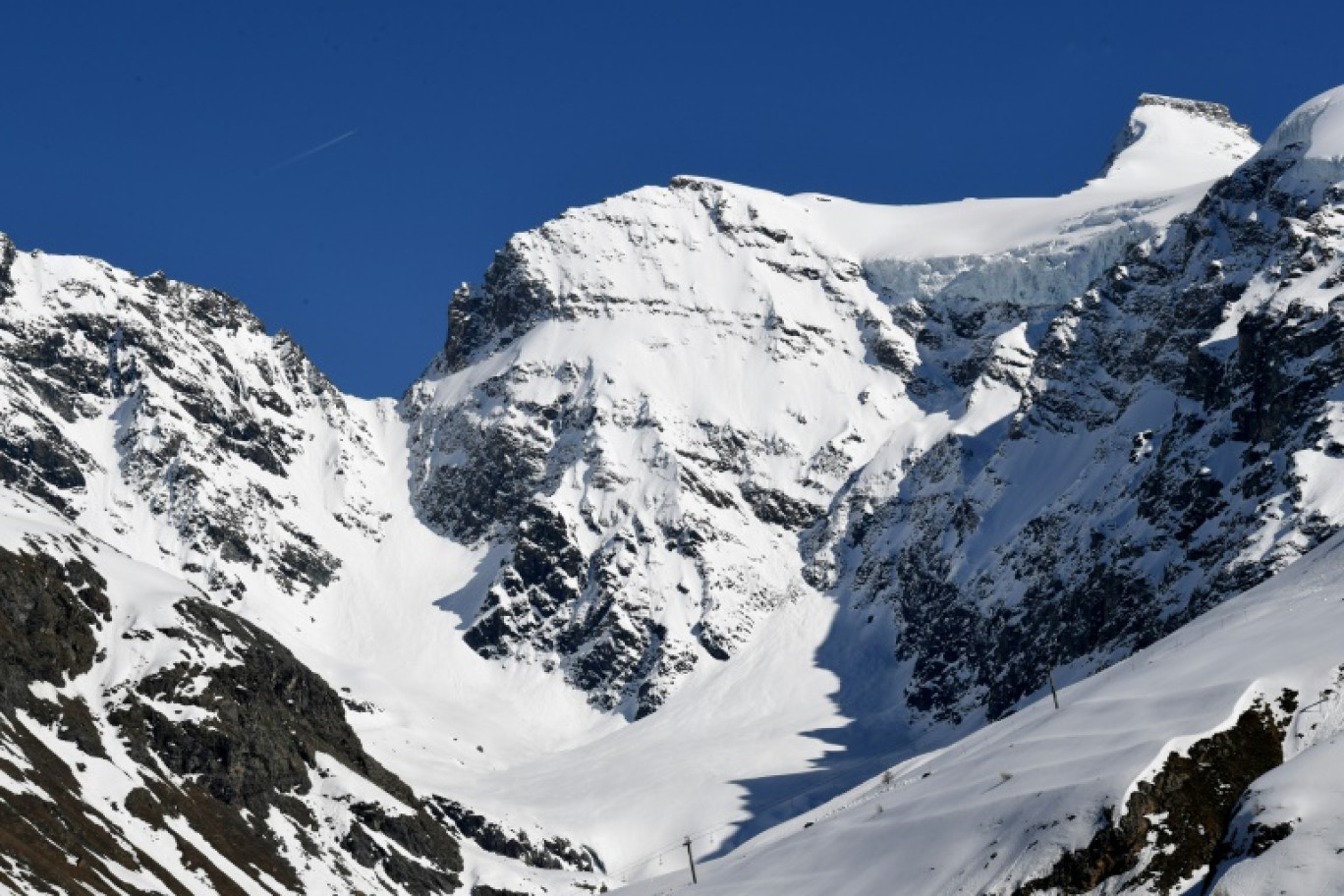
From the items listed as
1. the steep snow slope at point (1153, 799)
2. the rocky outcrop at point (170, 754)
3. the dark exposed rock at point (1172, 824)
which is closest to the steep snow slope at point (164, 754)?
the rocky outcrop at point (170, 754)

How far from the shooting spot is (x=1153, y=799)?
62344mm

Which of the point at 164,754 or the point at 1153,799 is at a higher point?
the point at 164,754

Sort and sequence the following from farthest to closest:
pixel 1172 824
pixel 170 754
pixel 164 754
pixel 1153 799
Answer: pixel 170 754 → pixel 164 754 → pixel 1153 799 → pixel 1172 824

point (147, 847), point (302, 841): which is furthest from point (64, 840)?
point (302, 841)

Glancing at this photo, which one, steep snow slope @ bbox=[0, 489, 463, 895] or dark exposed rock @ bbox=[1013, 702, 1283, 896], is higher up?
steep snow slope @ bbox=[0, 489, 463, 895]

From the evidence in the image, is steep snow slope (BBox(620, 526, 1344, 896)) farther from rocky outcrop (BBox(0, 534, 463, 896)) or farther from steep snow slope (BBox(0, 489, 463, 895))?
rocky outcrop (BBox(0, 534, 463, 896))

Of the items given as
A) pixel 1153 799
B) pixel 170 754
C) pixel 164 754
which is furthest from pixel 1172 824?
pixel 170 754

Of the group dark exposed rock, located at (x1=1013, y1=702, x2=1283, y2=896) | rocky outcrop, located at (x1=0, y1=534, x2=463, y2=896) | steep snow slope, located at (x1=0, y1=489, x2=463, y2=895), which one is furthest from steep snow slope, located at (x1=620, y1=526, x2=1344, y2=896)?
rocky outcrop, located at (x1=0, y1=534, x2=463, y2=896)

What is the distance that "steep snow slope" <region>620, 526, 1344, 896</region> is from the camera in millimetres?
55188

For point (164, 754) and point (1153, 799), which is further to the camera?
point (164, 754)

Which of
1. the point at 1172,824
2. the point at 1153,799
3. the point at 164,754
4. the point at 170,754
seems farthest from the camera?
the point at 170,754

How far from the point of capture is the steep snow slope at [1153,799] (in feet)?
181

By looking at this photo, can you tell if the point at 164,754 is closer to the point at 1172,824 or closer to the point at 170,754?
the point at 170,754

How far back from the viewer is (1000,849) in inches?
2564
